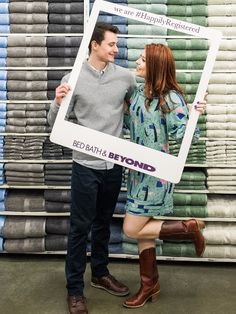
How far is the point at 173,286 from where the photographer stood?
2812 mm

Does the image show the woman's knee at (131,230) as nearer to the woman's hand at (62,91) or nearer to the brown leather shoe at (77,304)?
the brown leather shoe at (77,304)

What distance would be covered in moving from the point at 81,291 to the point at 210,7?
204 centimetres

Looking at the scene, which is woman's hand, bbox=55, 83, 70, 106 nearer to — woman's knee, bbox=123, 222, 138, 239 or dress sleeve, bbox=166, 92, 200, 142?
dress sleeve, bbox=166, 92, 200, 142

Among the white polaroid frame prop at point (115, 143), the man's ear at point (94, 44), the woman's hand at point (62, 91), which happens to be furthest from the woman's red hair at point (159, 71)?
the woman's hand at point (62, 91)

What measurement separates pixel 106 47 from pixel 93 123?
1.32ft

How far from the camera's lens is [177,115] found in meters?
2.17

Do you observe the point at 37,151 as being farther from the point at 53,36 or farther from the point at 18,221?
the point at 53,36

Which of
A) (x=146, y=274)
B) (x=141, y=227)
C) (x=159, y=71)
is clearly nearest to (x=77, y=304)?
(x=146, y=274)

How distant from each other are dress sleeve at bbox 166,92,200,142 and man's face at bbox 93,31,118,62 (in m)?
0.38

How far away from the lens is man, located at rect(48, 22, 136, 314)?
222cm

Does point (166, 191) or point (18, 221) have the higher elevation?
point (166, 191)

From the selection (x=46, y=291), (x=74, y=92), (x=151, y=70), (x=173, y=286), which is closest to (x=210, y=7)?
(x=151, y=70)

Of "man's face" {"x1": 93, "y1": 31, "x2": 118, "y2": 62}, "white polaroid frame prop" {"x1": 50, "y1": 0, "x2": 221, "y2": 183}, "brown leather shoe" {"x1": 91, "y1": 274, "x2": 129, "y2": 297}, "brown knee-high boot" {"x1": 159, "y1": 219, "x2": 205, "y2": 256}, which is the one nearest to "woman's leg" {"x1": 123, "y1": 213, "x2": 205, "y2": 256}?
A: "brown knee-high boot" {"x1": 159, "y1": 219, "x2": 205, "y2": 256}

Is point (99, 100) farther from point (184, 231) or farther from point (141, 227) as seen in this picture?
point (184, 231)
